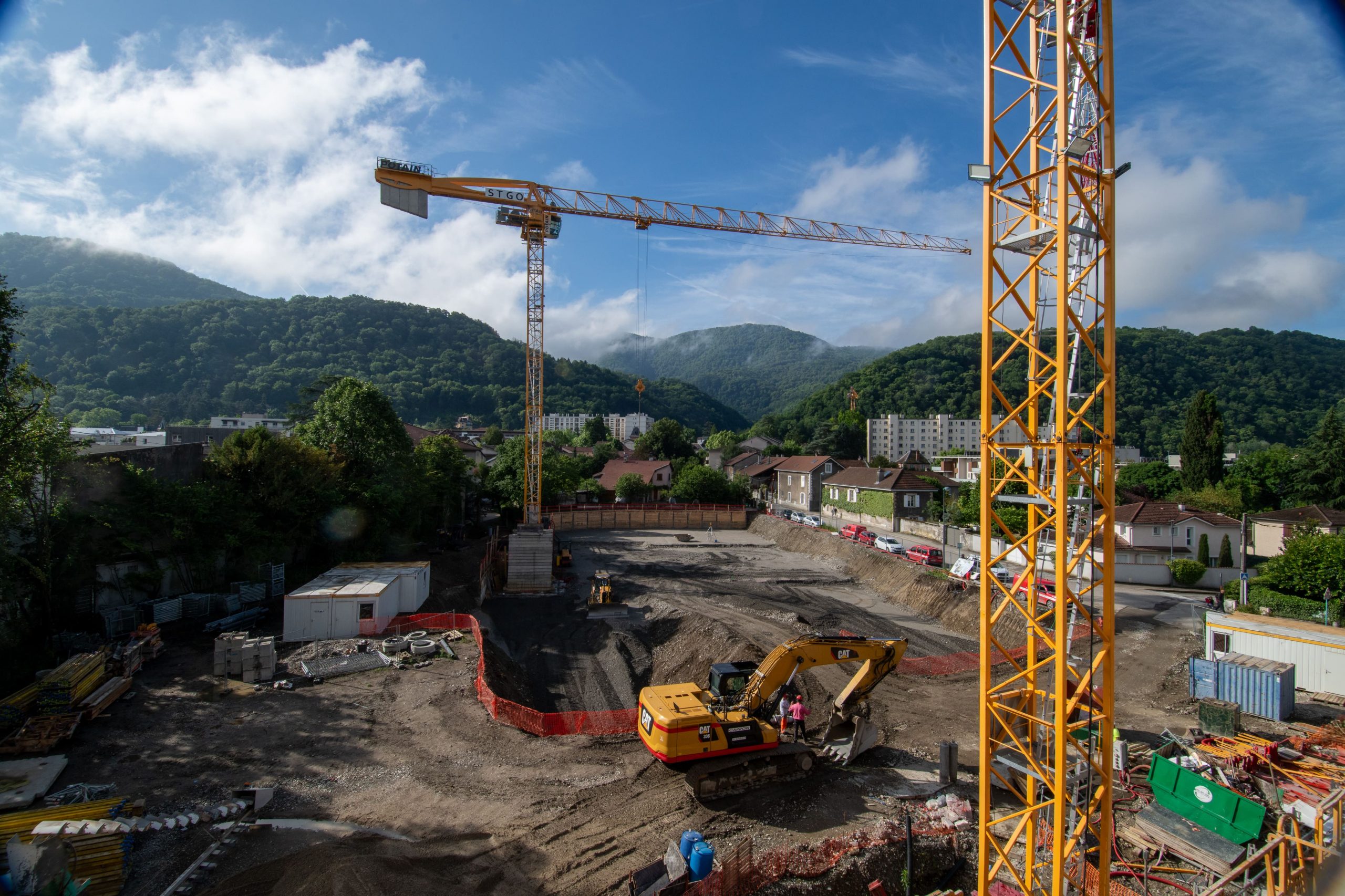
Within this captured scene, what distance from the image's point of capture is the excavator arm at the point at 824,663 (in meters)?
13.2

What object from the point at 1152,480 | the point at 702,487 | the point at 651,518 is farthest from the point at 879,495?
the point at 1152,480

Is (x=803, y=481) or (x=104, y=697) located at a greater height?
(x=803, y=481)

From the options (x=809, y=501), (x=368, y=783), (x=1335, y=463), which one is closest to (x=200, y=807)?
(x=368, y=783)

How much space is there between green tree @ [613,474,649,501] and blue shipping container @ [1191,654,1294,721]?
45.5 metres

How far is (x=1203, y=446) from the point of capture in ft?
161

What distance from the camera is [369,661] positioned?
59.5 ft

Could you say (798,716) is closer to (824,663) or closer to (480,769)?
(824,663)

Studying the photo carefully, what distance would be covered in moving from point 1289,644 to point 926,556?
1639 centimetres

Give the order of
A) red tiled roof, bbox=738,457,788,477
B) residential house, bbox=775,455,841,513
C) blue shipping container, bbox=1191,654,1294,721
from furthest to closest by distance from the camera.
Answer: red tiled roof, bbox=738,457,788,477, residential house, bbox=775,455,841,513, blue shipping container, bbox=1191,654,1294,721

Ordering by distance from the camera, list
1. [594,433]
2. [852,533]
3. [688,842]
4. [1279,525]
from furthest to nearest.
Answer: [594,433] < [852,533] < [1279,525] < [688,842]

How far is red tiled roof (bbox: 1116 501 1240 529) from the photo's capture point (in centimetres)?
3316

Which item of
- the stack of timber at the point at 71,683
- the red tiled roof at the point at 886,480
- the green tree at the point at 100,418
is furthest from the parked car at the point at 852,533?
the green tree at the point at 100,418

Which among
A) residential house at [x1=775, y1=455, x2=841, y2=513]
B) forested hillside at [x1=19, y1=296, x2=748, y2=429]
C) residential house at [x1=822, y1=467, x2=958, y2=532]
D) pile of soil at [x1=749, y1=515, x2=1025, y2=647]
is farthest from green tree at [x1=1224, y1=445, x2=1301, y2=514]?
forested hillside at [x1=19, y1=296, x2=748, y2=429]

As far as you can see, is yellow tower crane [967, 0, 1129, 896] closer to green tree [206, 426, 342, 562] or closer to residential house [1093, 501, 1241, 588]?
green tree [206, 426, 342, 562]
